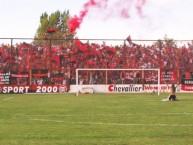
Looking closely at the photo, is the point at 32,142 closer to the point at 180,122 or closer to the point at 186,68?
the point at 180,122

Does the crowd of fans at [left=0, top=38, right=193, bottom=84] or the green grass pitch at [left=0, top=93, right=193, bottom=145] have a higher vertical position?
the crowd of fans at [left=0, top=38, right=193, bottom=84]

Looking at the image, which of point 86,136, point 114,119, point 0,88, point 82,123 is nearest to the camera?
point 86,136

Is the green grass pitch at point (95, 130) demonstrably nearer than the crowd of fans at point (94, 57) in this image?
Yes

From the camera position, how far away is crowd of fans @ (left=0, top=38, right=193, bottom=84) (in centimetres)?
5541

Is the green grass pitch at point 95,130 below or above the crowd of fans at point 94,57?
below

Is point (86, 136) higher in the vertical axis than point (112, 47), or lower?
lower

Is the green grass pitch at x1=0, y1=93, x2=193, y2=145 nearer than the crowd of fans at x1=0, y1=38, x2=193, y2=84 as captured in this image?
Yes

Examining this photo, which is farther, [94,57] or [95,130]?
[94,57]

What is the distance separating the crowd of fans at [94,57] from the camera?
55406 millimetres

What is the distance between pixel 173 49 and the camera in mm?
59719

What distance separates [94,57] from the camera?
192 ft

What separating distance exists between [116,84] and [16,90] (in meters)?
10.8

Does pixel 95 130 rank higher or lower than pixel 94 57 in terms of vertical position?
lower

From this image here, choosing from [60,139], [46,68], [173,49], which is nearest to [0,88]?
[46,68]
